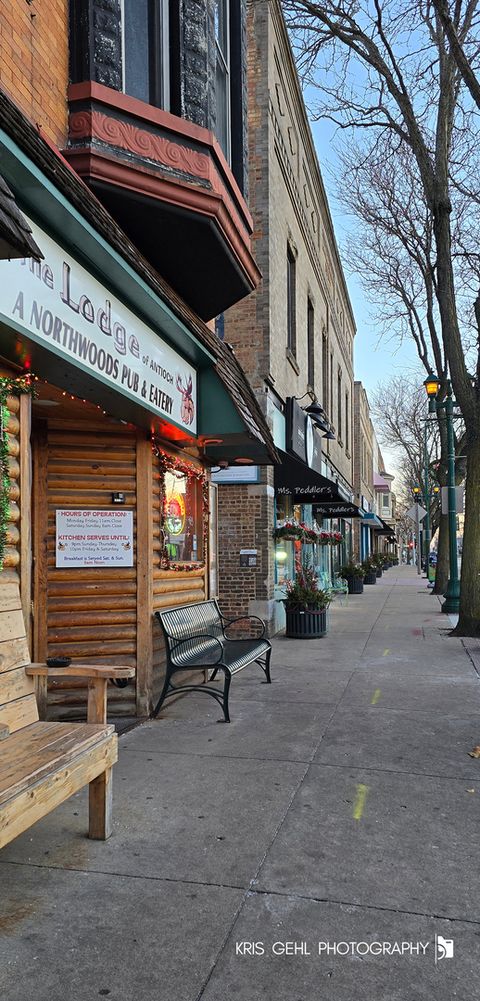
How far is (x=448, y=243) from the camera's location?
13609 mm

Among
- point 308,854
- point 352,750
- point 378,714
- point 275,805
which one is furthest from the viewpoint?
point 378,714

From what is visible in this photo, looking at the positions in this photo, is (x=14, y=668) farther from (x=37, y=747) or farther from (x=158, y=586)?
(x=158, y=586)

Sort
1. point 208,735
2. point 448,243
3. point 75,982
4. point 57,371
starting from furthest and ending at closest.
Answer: point 448,243 < point 208,735 < point 57,371 < point 75,982

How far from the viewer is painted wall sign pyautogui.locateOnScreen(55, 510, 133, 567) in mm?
6707

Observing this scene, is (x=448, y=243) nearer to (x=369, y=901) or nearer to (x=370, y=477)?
(x=369, y=901)

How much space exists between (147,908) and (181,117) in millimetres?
6621

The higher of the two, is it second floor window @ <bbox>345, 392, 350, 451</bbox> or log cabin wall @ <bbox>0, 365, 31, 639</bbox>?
second floor window @ <bbox>345, 392, 350, 451</bbox>

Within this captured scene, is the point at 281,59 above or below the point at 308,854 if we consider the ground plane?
above

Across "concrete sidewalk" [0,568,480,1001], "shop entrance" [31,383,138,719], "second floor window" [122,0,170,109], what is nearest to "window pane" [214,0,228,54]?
"second floor window" [122,0,170,109]

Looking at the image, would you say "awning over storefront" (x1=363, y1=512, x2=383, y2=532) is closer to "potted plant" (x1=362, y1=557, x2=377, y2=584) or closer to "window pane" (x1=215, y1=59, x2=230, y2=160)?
"potted plant" (x1=362, y1=557, x2=377, y2=584)

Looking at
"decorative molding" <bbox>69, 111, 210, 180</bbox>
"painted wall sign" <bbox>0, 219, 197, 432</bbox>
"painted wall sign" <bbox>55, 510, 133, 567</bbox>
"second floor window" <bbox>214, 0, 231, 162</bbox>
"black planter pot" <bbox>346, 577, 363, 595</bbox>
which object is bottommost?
"black planter pot" <bbox>346, 577, 363, 595</bbox>

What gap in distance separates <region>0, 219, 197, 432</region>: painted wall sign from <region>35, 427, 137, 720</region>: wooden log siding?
799mm

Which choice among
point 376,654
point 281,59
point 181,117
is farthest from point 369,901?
point 281,59

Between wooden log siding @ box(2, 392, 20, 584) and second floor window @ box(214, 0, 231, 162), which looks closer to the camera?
wooden log siding @ box(2, 392, 20, 584)
